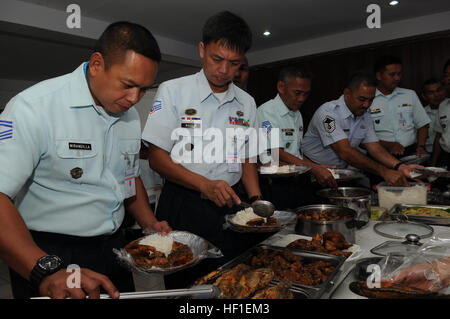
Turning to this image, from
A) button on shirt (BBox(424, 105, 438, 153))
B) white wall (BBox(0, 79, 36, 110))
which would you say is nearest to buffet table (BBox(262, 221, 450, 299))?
button on shirt (BBox(424, 105, 438, 153))

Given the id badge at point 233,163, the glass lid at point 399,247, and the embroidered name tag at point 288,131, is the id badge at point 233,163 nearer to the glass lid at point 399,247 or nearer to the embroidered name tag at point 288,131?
the glass lid at point 399,247

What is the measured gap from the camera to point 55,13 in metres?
4.86

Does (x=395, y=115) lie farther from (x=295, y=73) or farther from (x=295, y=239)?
(x=295, y=239)

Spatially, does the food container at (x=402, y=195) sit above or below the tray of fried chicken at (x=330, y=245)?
above

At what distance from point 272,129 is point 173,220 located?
5.13 feet

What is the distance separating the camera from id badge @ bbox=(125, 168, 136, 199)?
4.94ft

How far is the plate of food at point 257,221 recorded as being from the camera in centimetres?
137

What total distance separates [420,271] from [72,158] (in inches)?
49.1

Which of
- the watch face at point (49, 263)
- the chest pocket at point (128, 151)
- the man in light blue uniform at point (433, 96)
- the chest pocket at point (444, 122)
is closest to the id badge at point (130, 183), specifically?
the chest pocket at point (128, 151)

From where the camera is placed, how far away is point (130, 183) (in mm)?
1531

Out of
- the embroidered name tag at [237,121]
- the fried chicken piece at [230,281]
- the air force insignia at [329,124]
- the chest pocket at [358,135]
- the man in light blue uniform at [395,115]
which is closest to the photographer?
the fried chicken piece at [230,281]

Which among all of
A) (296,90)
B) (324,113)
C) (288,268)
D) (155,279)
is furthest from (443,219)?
(155,279)

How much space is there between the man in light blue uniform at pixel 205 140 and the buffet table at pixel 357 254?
0.23 metres

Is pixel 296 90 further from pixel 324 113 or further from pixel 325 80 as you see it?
pixel 325 80
